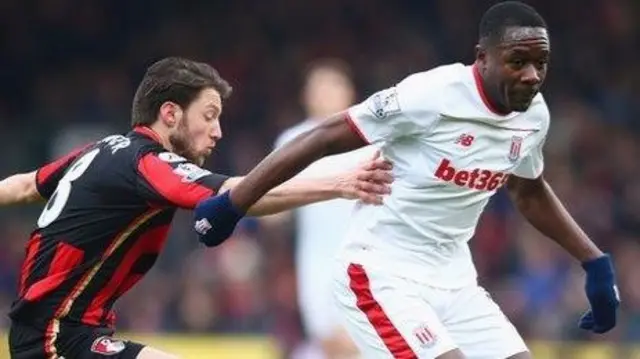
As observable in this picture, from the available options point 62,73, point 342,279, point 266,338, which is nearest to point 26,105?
point 62,73

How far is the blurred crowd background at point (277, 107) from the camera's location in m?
14.2

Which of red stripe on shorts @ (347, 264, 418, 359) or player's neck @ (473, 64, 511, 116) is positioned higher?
player's neck @ (473, 64, 511, 116)

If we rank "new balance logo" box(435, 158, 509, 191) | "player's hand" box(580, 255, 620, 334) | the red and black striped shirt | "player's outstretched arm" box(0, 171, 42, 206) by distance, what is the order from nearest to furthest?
the red and black striped shirt < "new balance logo" box(435, 158, 509, 191) < "player's outstretched arm" box(0, 171, 42, 206) < "player's hand" box(580, 255, 620, 334)

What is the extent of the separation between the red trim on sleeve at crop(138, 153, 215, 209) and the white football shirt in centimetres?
68

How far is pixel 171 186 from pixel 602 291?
202 centimetres

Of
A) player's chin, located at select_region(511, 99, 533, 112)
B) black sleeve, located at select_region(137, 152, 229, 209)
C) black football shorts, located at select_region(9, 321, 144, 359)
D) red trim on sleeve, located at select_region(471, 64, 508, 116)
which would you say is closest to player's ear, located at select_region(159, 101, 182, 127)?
black sleeve, located at select_region(137, 152, 229, 209)

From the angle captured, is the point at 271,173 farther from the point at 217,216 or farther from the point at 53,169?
the point at 53,169

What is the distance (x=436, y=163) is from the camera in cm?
691

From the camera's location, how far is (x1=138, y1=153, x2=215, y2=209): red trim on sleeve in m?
6.57

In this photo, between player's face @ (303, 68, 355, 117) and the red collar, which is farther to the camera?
player's face @ (303, 68, 355, 117)

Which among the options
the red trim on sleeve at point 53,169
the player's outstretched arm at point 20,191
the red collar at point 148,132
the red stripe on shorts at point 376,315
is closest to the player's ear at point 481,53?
the red stripe on shorts at point 376,315

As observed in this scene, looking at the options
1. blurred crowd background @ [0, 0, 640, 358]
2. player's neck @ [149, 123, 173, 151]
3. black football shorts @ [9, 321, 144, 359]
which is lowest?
blurred crowd background @ [0, 0, 640, 358]

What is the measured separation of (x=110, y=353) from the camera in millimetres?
6738

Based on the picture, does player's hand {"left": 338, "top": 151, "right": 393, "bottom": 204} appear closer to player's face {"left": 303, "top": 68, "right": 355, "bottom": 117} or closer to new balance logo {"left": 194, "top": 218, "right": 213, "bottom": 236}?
new balance logo {"left": 194, "top": 218, "right": 213, "bottom": 236}
